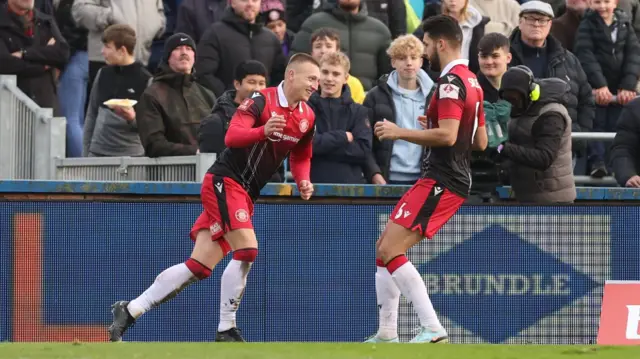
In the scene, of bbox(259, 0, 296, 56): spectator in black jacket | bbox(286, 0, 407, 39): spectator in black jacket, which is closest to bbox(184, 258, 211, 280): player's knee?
bbox(286, 0, 407, 39): spectator in black jacket

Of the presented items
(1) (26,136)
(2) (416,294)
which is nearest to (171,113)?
(1) (26,136)

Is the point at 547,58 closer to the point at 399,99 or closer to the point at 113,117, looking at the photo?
the point at 399,99

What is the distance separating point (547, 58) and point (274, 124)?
14.9 feet

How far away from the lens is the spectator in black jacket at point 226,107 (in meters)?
11.8

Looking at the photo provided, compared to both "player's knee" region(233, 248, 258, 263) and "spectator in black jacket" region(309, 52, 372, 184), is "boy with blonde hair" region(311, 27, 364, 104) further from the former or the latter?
"player's knee" region(233, 248, 258, 263)

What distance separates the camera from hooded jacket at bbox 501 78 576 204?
36.6ft

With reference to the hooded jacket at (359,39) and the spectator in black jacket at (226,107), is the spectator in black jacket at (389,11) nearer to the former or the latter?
the hooded jacket at (359,39)

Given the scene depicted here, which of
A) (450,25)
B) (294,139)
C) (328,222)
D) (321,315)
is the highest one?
(450,25)

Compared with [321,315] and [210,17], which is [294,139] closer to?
[321,315]

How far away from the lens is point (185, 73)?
1276 centimetres

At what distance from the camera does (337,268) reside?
1120 centimetres

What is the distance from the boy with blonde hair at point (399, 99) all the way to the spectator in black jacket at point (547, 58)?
42.3 inches

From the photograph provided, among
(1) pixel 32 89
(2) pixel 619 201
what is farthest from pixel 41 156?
(2) pixel 619 201

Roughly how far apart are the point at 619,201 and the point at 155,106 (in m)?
4.18
